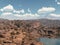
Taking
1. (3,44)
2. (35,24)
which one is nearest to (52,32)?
(35,24)

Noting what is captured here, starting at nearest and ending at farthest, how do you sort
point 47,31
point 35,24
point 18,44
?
point 18,44 → point 47,31 → point 35,24

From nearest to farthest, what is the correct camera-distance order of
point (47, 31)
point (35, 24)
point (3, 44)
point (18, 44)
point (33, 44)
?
1. point (3, 44)
2. point (18, 44)
3. point (33, 44)
4. point (47, 31)
5. point (35, 24)

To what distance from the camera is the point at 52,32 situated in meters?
167

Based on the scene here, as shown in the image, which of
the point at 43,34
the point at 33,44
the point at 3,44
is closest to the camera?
the point at 3,44

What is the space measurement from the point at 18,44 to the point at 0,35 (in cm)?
1186

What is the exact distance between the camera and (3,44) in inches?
2203

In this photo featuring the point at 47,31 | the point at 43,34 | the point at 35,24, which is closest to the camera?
the point at 43,34

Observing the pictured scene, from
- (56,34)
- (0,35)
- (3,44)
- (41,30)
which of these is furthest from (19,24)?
(3,44)

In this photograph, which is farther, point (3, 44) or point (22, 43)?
Result: point (22, 43)

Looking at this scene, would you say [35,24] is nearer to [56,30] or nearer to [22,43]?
[56,30]

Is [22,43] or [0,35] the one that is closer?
[22,43]

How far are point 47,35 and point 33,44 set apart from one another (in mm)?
89859

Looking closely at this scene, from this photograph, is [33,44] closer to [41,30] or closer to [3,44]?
[3,44]

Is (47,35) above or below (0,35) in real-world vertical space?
below
